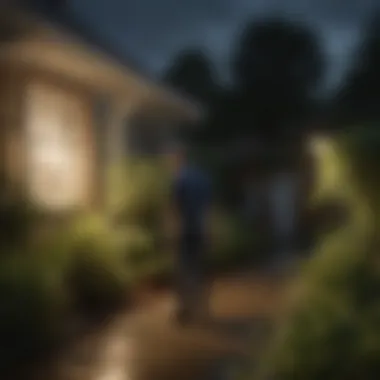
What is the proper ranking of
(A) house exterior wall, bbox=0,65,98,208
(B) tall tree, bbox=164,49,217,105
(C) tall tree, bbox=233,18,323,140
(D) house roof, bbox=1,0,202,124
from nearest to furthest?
(C) tall tree, bbox=233,18,323,140
(B) tall tree, bbox=164,49,217,105
(D) house roof, bbox=1,0,202,124
(A) house exterior wall, bbox=0,65,98,208

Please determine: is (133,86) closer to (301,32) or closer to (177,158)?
(177,158)

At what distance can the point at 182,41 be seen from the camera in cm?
152

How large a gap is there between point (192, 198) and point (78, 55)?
1.73ft

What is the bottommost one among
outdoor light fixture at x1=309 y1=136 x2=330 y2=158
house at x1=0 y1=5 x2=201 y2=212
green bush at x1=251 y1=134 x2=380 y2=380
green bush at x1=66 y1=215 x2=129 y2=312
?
green bush at x1=251 y1=134 x2=380 y2=380

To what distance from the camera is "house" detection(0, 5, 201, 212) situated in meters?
1.73

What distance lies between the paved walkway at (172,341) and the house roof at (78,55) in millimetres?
430

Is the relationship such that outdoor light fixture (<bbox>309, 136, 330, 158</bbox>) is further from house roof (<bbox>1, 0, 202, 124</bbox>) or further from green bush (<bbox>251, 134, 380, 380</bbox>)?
house roof (<bbox>1, 0, 202, 124</bbox>)

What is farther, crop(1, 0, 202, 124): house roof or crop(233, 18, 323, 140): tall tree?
crop(1, 0, 202, 124): house roof

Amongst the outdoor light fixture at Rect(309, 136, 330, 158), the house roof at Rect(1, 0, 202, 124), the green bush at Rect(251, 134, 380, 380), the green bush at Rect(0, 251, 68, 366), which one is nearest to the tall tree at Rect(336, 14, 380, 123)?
the outdoor light fixture at Rect(309, 136, 330, 158)

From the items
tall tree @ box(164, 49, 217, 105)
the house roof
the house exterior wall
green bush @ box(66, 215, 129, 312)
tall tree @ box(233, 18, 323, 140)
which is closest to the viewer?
tall tree @ box(233, 18, 323, 140)

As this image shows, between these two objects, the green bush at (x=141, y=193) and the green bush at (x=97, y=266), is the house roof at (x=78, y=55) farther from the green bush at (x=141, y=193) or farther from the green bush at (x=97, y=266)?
the green bush at (x=97, y=266)

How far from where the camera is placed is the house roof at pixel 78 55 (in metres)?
1.61

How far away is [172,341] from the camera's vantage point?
205 cm

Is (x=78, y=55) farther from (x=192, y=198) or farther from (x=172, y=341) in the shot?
(x=172, y=341)
